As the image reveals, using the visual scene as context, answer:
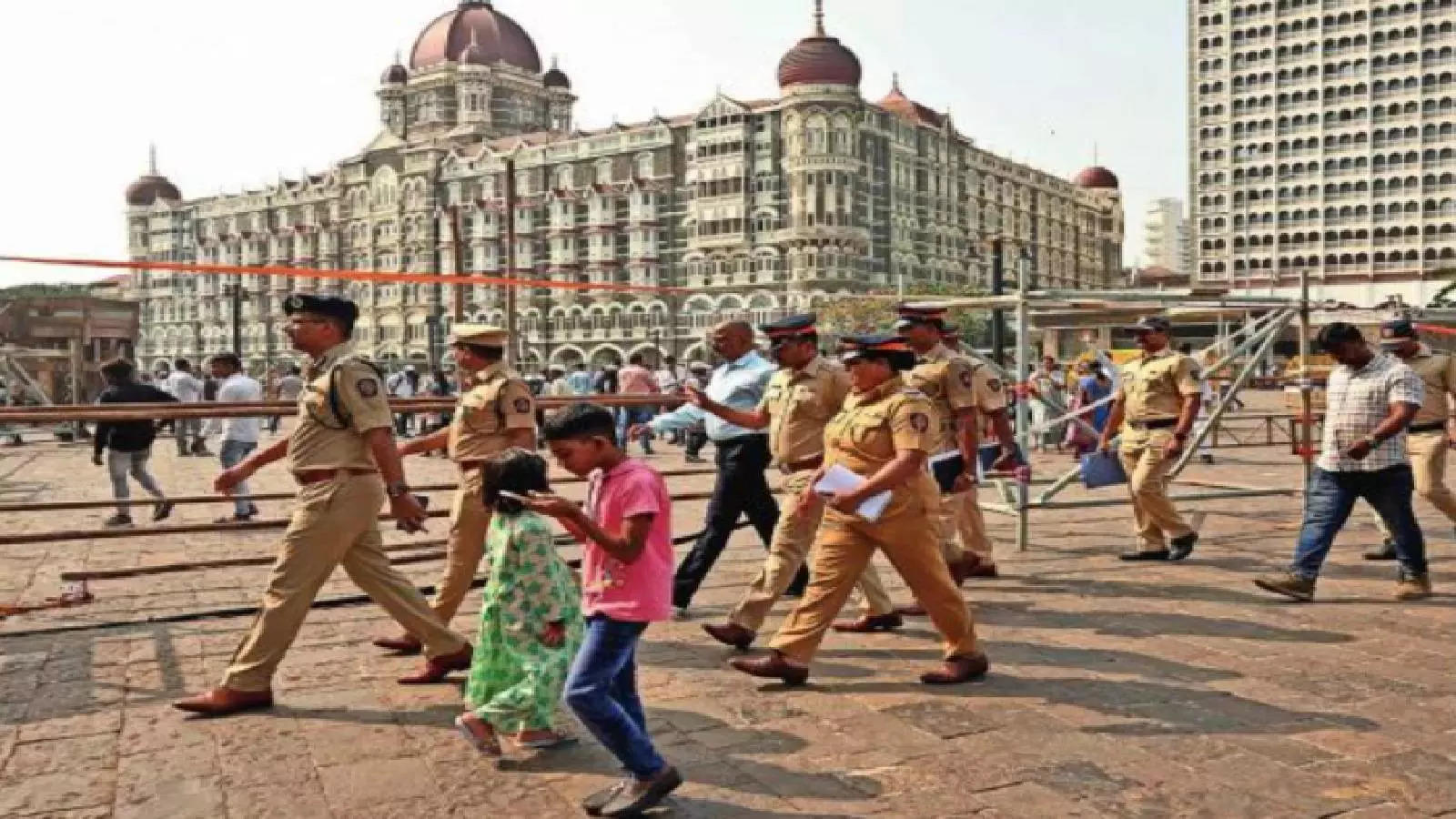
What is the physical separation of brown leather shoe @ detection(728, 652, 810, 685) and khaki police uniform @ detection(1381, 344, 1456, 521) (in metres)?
5.21

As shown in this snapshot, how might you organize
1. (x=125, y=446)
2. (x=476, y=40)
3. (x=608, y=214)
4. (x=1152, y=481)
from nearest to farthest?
(x=1152, y=481) < (x=125, y=446) < (x=608, y=214) < (x=476, y=40)

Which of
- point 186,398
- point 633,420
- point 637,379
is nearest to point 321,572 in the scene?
point 637,379

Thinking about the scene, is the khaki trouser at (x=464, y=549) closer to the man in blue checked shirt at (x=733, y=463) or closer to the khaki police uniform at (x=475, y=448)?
the khaki police uniform at (x=475, y=448)

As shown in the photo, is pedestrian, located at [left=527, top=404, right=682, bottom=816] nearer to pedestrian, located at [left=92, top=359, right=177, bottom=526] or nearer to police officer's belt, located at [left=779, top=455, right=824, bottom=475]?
police officer's belt, located at [left=779, top=455, right=824, bottom=475]

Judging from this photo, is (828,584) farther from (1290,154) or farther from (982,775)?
(1290,154)

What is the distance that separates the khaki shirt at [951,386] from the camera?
22.6 feet

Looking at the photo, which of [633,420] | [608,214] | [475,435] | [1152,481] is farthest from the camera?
[608,214]

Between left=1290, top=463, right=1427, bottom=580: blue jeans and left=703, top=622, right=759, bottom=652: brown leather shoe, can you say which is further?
left=1290, top=463, right=1427, bottom=580: blue jeans

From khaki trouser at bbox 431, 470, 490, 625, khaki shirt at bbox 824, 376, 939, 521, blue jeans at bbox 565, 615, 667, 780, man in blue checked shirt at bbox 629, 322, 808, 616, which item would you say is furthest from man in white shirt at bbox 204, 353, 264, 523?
blue jeans at bbox 565, 615, 667, 780

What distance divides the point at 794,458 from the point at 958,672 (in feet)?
4.52

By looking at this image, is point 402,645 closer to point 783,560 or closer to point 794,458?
point 783,560

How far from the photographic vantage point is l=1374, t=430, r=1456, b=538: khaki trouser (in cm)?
817

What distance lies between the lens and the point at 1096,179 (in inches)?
3986

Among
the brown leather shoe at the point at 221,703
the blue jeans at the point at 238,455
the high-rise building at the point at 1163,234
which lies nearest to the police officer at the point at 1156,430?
the brown leather shoe at the point at 221,703
